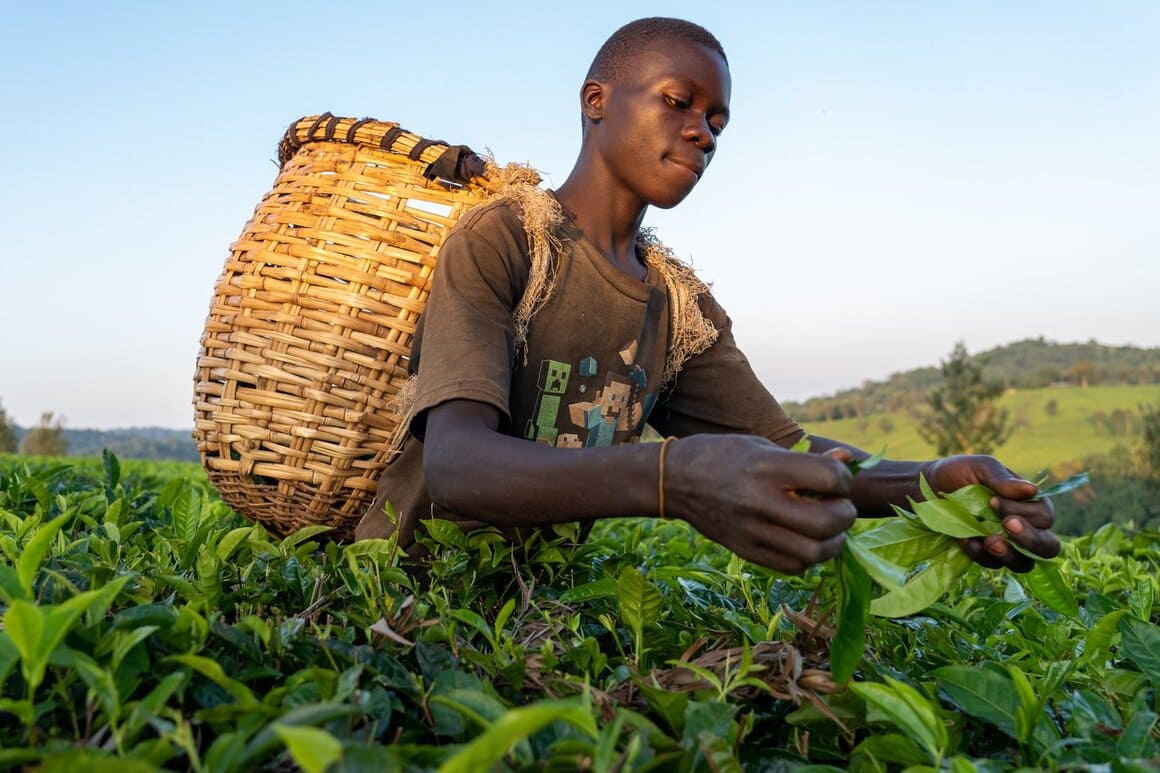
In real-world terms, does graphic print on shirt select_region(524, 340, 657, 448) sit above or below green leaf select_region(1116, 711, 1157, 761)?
above

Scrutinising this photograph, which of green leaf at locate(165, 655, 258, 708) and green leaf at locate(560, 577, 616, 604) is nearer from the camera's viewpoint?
green leaf at locate(165, 655, 258, 708)

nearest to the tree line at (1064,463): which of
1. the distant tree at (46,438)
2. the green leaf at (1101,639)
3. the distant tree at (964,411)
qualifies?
the distant tree at (964,411)

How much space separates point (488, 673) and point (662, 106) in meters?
1.29

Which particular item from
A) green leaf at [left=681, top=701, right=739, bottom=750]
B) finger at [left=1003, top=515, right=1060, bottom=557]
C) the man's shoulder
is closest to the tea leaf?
green leaf at [left=681, top=701, right=739, bottom=750]

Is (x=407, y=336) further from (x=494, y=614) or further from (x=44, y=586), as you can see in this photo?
(x=44, y=586)

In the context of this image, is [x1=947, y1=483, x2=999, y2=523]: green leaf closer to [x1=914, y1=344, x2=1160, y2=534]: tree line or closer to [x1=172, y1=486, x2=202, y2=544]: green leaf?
[x1=172, y1=486, x2=202, y2=544]: green leaf

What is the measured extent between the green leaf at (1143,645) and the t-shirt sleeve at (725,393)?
1.11 metres

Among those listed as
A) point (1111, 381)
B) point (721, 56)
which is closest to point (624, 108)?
point (721, 56)

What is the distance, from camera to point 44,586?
114 centimetres

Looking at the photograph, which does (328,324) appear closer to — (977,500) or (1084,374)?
(977,500)

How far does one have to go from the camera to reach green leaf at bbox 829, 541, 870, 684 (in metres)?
1.14

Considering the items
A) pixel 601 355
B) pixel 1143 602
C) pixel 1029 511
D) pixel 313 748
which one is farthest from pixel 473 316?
pixel 1143 602

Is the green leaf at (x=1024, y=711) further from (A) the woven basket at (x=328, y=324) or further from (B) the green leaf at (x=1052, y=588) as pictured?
(A) the woven basket at (x=328, y=324)

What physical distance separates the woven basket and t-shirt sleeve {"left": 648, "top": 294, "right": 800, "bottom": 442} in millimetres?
683
